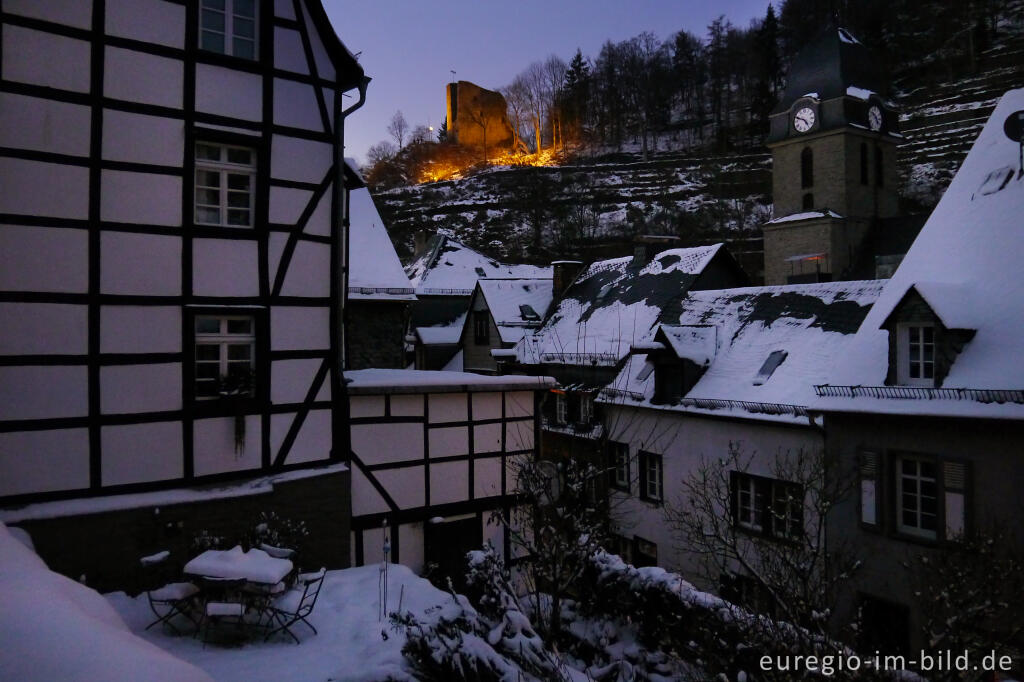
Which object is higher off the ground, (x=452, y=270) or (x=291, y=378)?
(x=452, y=270)

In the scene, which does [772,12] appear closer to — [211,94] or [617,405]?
[617,405]

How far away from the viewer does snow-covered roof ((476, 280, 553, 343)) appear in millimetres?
24609

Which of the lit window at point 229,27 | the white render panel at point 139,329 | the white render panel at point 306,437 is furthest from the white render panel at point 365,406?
the lit window at point 229,27

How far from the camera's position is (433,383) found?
36.1 ft

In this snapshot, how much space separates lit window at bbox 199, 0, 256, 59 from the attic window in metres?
11.5

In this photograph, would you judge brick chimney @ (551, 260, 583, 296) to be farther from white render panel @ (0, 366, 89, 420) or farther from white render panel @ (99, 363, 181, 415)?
white render panel @ (0, 366, 89, 420)

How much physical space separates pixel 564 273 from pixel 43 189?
1959cm

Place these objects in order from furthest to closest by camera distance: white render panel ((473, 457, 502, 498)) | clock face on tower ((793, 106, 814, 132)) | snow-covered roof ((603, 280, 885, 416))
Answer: clock face on tower ((793, 106, 814, 132)) → snow-covered roof ((603, 280, 885, 416)) → white render panel ((473, 457, 502, 498))

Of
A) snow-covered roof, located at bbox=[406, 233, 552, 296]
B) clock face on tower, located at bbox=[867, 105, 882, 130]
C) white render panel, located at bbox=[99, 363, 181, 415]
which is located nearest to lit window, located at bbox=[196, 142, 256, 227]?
white render panel, located at bbox=[99, 363, 181, 415]

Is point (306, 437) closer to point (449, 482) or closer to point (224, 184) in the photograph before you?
point (449, 482)

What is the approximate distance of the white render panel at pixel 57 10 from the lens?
7.39 metres

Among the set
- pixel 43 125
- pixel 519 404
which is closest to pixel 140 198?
pixel 43 125

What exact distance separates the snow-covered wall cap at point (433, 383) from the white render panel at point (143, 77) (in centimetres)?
460

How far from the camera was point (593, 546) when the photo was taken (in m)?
9.15
